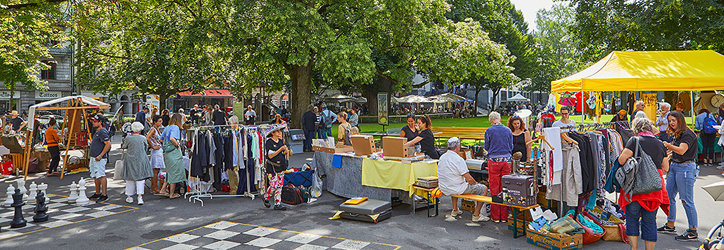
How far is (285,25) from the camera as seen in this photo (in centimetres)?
1648

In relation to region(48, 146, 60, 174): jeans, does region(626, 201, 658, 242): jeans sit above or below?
below

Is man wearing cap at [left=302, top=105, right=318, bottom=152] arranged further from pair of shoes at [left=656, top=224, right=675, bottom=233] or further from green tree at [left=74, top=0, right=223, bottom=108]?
pair of shoes at [left=656, top=224, right=675, bottom=233]

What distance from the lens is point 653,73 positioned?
36.3 ft

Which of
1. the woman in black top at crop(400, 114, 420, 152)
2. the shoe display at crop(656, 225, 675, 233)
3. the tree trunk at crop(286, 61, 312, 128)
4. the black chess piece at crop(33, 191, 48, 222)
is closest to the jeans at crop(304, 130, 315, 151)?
the tree trunk at crop(286, 61, 312, 128)

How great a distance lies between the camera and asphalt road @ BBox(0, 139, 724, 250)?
21.6 feet

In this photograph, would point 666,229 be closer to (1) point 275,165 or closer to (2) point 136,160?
(1) point 275,165

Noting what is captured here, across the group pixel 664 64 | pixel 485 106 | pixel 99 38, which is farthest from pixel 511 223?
pixel 485 106

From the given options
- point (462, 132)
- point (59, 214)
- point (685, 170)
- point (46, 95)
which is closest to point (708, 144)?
point (462, 132)

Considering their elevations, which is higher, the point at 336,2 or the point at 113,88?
the point at 336,2

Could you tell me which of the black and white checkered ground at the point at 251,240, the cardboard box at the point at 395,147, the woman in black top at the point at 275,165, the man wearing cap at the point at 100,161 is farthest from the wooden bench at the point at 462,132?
the man wearing cap at the point at 100,161

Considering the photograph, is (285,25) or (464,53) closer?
(285,25)

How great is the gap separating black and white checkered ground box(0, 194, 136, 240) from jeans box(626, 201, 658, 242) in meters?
7.91

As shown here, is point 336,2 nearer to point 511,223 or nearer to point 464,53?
point 464,53

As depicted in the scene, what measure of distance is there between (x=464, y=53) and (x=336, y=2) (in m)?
5.37
